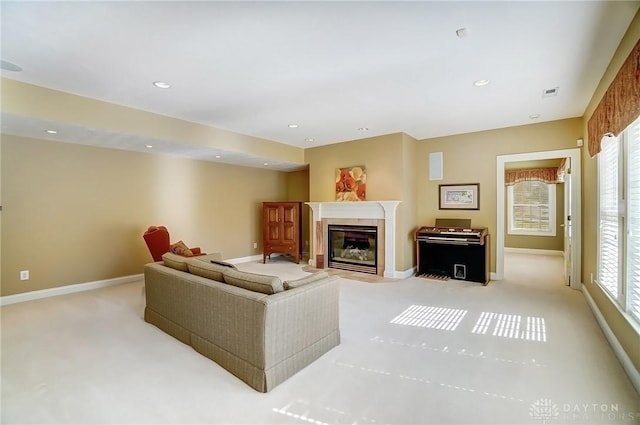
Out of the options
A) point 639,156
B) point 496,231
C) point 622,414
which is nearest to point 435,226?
point 496,231

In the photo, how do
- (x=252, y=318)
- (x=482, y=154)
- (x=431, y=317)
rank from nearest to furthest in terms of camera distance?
(x=252, y=318) < (x=431, y=317) < (x=482, y=154)

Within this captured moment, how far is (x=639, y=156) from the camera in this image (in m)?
2.21

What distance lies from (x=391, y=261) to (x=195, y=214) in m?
3.95

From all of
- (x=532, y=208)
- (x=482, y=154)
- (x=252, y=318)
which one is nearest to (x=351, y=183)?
(x=482, y=154)

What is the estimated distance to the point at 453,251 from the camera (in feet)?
16.8

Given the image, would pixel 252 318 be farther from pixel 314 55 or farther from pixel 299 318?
→ pixel 314 55

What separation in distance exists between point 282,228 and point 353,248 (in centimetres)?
176

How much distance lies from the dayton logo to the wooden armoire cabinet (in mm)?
5087

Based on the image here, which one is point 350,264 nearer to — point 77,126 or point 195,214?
point 195,214

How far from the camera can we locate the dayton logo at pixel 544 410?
5.71 feet

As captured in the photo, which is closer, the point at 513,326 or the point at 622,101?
the point at 622,101

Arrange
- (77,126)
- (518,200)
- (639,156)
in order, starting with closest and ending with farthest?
(639,156)
(77,126)
(518,200)

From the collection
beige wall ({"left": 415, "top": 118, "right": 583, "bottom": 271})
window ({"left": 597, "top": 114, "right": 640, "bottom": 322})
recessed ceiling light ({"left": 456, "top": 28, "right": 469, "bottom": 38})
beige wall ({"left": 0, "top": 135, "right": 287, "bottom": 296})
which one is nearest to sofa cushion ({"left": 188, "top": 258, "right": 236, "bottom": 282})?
recessed ceiling light ({"left": 456, "top": 28, "right": 469, "bottom": 38})

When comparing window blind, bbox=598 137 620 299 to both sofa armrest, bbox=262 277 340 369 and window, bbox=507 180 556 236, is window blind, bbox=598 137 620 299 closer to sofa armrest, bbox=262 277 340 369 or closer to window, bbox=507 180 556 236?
sofa armrest, bbox=262 277 340 369
